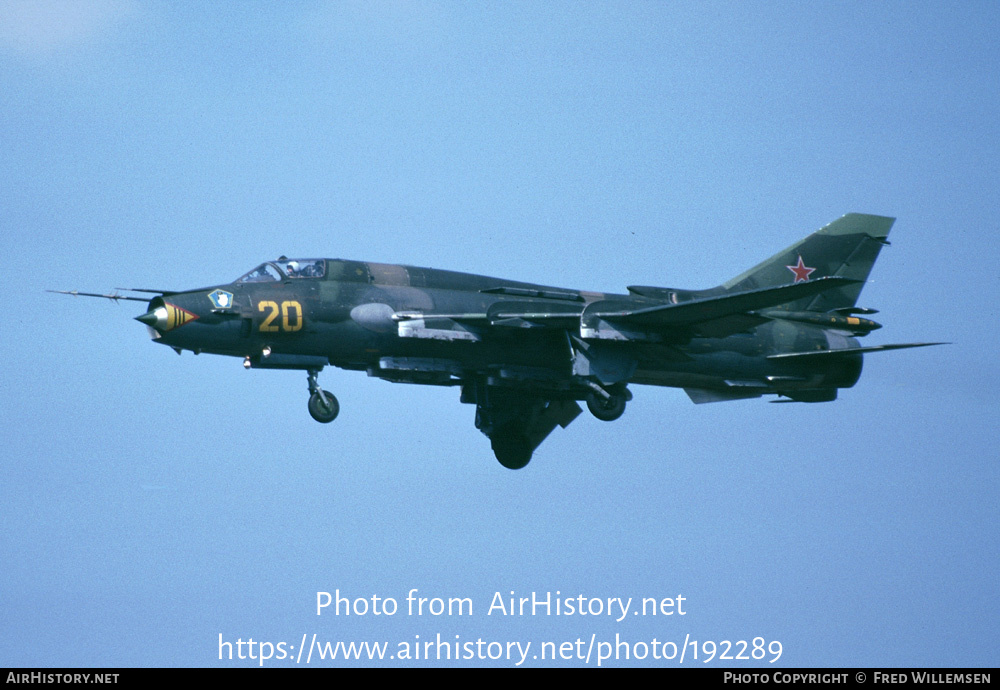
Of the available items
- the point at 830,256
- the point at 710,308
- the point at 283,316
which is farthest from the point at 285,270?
the point at 830,256

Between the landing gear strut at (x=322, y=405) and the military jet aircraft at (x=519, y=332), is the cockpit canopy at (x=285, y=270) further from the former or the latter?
the landing gear strut at (x=322, y=405)

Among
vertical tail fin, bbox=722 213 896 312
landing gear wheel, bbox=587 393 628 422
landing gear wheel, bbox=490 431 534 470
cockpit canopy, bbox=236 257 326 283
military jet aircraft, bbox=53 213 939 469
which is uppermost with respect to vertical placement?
vertical tail fin, bbox=722 213 896 312

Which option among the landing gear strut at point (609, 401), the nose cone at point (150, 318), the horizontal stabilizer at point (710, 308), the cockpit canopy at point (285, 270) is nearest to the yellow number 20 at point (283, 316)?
the cockpit canopy at point (285, 270)

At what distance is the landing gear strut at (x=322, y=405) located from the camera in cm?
2470

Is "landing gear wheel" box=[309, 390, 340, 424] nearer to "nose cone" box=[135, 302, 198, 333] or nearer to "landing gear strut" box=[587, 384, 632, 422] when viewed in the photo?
"nose cone" box=[135, 302, 198, 333]

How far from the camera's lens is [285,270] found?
81.5 feet

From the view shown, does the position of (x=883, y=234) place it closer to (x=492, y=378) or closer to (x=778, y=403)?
(x=778, y=403)

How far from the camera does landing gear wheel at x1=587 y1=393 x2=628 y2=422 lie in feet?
87.8

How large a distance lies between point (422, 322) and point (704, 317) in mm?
5055

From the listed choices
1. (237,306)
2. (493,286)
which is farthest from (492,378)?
(237,306)

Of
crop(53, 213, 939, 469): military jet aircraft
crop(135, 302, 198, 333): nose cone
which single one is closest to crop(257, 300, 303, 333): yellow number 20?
crop(53, 213, 939, 469): military jet aircraft

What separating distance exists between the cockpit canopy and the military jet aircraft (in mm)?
24
